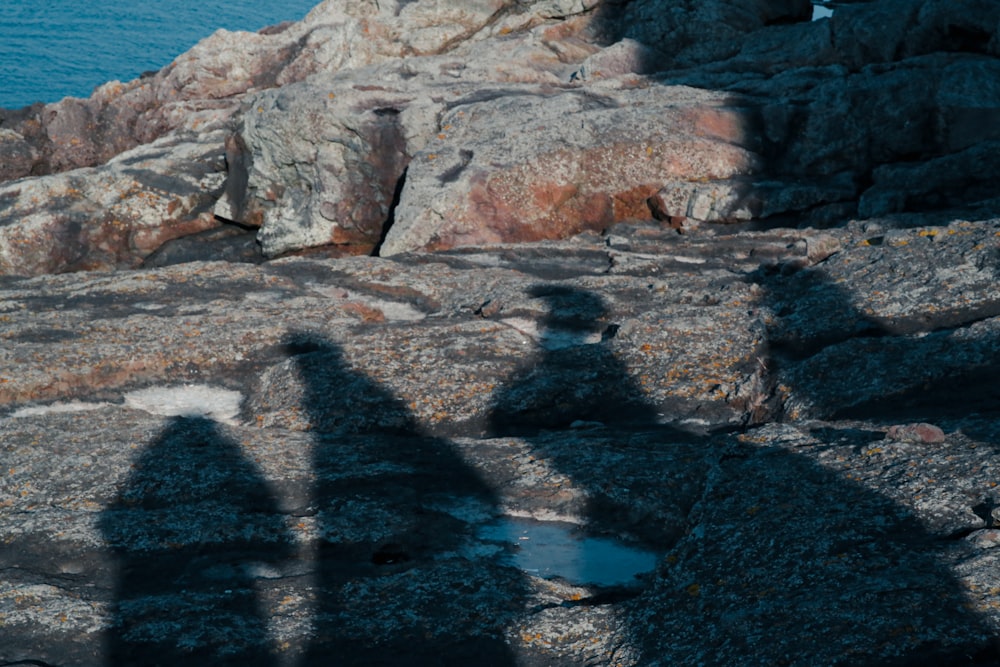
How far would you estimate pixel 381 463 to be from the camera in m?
12.7

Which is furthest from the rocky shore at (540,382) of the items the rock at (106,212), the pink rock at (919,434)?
the rock at (106,212)

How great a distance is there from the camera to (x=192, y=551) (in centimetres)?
1061

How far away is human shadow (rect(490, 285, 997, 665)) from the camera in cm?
719

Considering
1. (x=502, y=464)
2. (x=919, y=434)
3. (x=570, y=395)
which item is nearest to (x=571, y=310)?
(x=570, y=395)

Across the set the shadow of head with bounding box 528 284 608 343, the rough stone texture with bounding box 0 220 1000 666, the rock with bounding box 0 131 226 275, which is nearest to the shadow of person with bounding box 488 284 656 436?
the rough stone texture with bounding box 0 220 1000 666

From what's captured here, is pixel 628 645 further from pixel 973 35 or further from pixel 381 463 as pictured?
pixel 973 35

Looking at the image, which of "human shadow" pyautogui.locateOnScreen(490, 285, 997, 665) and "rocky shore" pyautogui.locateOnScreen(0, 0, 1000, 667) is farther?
"rocky shore" pyautogui.locateOnScreen(0, 0, 1000, 667)

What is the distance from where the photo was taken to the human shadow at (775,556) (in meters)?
7.19

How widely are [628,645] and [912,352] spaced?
7.24 metres

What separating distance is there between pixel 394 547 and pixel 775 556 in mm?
4135

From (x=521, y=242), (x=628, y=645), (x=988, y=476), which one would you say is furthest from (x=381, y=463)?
(x=521, y=242)

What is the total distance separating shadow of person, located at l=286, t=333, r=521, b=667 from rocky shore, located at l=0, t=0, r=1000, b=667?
4 centimetres

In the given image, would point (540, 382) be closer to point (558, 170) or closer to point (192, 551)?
point (192, 551)

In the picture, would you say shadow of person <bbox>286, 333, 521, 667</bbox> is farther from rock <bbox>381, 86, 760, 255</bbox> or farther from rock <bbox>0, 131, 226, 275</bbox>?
rock <bbox>0, 131, 226, 275</bbox>
